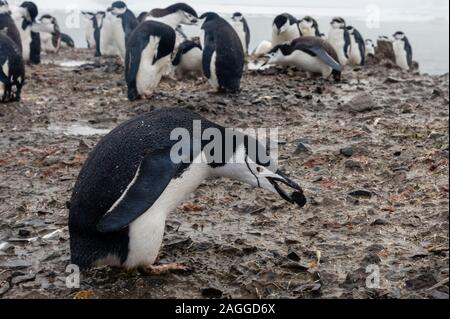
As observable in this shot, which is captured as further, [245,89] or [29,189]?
[245,89]

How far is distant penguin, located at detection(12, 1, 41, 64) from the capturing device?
10.6 m

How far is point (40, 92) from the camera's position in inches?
298

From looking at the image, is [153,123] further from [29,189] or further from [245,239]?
[29,189]

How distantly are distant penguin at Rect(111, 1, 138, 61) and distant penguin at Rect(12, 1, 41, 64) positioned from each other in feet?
4.76

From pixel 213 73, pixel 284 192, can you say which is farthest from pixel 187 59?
pixel 284 192

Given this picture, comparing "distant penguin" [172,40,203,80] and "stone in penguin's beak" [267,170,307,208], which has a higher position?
"distant penguin" [172,40,203,80]

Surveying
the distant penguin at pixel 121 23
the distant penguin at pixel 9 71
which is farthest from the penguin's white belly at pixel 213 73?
the distant penguin at pixel 121 23

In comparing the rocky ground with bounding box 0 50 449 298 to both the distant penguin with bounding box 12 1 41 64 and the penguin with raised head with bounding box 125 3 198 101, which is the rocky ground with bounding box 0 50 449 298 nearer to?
the penguin with raised head with bounding box 125 3 198 101

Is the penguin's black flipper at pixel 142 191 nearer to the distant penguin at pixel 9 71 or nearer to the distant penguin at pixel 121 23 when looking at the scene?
the distant penguin at pixel 9 71

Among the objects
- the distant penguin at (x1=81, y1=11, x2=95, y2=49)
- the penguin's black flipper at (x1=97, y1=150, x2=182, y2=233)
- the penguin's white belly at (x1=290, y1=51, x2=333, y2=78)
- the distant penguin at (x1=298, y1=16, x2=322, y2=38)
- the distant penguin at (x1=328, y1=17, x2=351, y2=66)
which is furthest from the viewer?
the distant penguin at (x1=81, y1=11, x2=95, y2=49)

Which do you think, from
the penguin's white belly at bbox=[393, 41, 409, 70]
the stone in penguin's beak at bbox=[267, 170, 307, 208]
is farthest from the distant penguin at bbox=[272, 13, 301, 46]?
the stone in penguin's beak at bbox=[267, 170, 307, 208]

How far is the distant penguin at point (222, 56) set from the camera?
7027mm
